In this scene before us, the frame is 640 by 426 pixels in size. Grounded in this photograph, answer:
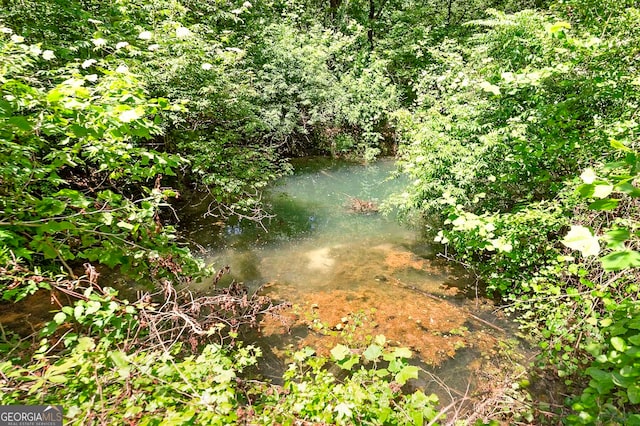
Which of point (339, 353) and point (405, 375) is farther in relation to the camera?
point (339, 353)

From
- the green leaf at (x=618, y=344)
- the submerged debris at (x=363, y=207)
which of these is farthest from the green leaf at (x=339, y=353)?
the submerged debris at (x=363, y=207)

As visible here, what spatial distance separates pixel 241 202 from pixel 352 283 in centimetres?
246

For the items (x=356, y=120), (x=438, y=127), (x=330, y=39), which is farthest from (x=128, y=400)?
(x=330, y=39)

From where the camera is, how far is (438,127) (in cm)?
493

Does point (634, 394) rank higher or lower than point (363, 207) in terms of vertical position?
higher

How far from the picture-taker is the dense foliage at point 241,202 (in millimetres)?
1636

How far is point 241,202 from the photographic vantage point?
5.74 m

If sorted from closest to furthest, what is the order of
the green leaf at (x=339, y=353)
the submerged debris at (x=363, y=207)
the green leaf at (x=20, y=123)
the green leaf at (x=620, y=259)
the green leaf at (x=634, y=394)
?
the green leaf at (x=620, y=259) < the green leaf at (x=634, y=394) < the green leaf at (x=20, y=123) < the green leaf at (x=339, y=353) < the submerged debris at (x=363, y=207)

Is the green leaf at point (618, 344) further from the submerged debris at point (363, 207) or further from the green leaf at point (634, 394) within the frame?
the submerged debris at point (363, 207)

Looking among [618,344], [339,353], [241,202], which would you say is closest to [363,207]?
[241,202]

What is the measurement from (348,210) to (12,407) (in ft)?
22.0

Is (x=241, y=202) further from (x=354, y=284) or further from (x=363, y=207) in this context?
(x=363, y=207)

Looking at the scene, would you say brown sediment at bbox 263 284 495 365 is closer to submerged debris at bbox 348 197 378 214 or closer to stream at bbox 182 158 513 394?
stream at bbox 182 158 513 394

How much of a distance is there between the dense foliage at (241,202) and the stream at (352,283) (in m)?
0.41
